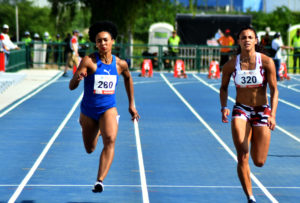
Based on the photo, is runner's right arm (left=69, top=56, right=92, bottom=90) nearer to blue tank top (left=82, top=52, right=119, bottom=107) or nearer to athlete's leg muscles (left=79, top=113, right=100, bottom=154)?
blue tank top (left=82, top=52, right=119, bottom=107)

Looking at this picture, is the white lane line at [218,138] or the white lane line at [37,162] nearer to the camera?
the white lane line at [37,162]

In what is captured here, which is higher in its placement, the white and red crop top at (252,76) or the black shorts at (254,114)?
the white and red crop top at (252,76)

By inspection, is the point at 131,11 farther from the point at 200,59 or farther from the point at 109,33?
the point at 109,33

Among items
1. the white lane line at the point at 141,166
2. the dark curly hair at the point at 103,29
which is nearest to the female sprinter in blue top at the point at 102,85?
the dark curly hair at the point at 103,29

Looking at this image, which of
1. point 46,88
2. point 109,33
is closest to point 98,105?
point 109,33

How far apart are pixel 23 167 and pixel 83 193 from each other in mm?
1975

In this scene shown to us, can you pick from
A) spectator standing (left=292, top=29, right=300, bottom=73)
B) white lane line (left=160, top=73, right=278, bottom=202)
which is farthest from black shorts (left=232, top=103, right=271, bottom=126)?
spectator standing (left=292, top=29, right=300, bottom=73)

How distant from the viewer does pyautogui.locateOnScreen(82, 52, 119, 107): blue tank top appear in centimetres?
776

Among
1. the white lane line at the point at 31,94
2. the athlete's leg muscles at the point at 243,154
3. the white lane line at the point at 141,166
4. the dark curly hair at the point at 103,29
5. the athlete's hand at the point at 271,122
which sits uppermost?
the dark curly hair at the point at 103,29

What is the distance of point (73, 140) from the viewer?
12.9m

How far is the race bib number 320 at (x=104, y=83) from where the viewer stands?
25.4 ft

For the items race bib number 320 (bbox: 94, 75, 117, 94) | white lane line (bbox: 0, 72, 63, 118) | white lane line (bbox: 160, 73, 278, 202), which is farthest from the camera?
white lane line (bbox: 0, 72, 63, 118)

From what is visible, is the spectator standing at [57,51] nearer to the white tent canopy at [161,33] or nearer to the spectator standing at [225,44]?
the spectator standing at [225,44]

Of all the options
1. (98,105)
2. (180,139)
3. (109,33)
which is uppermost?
(109,33)
